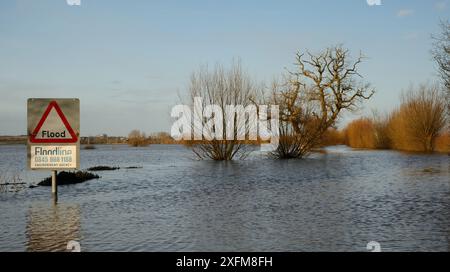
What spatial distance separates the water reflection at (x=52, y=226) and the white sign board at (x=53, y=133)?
1.23m

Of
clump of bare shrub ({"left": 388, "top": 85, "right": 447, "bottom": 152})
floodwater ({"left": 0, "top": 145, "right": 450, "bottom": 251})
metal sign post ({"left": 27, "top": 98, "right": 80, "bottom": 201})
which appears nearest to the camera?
floodwater ({"left": 0, "top": 145, "right": 450, "bottom": 251})

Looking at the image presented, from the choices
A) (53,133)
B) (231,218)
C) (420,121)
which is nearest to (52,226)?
(53,133)

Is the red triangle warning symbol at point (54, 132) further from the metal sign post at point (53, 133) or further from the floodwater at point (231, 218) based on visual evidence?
the floodwater at point (231, 218)

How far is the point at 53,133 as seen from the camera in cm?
1021

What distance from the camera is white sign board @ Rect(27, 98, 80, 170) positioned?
10.0 metres

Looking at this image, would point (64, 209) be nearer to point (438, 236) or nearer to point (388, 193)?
point (438, 236)

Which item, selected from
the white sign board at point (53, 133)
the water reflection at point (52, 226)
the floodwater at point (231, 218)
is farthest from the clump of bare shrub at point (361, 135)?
the white sign board at point (53, 133)

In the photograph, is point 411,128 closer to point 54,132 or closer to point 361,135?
point 361,135

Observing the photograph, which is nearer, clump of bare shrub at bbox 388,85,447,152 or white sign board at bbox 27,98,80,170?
white sign board at bbox 27,98,80,170

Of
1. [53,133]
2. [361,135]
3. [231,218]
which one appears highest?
[361,135]

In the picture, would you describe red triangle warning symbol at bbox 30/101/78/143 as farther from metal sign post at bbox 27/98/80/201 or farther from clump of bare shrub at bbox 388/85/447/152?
clump of bare shrub at bbox 388/85/447/152

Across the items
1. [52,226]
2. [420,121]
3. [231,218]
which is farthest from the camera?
[420,121]

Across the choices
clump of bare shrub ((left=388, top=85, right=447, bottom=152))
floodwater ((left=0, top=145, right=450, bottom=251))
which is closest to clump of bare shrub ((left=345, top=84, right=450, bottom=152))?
clump of bare shrub ((left=388, top=85, right=447, bottom=152))
